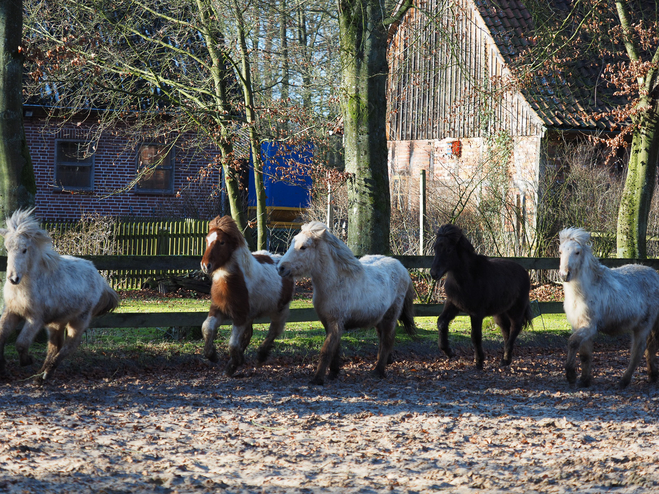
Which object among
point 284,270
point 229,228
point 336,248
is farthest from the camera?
point 336,248

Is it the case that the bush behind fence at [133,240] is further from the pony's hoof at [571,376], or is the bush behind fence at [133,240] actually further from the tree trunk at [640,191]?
the pony's hoof at [571,376]

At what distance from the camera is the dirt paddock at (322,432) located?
4.45 meters

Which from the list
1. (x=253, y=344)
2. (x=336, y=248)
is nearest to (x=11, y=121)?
(x=253, y=344)

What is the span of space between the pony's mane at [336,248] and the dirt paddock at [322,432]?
1.25 metres

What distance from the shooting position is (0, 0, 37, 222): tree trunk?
8.34m

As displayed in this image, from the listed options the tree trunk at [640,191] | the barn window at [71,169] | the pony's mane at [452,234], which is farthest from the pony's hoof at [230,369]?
the barn window at [71,169]

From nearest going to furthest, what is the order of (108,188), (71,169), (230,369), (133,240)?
(230,369)
(133,240)
(108,188)
(71,169)

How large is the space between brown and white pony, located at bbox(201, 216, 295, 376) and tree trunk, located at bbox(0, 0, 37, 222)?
258cm

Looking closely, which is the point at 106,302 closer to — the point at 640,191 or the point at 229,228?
the point at 229,228

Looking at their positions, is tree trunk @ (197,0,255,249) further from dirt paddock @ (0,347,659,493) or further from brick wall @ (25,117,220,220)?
brick wall @ (25,117,220,220)

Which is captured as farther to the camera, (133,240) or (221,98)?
(133,240)

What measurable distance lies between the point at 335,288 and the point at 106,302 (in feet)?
7.96

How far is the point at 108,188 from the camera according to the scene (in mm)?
22484

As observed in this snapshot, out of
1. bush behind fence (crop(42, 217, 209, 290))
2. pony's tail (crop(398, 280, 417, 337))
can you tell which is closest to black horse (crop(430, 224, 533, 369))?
pony's tail (crop(398, 280, 417, 337))
